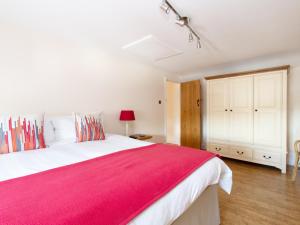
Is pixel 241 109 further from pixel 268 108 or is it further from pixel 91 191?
pixel 91 191

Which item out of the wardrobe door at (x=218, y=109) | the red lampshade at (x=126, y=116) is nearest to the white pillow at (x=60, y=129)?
the red lampshade at (x=126, y=116)

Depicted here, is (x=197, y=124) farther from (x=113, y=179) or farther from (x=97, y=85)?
(x=113, y=179)

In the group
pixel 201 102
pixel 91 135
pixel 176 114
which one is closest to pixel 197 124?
pixel 201 102

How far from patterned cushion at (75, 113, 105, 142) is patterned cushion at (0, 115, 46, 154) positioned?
375 millimetres

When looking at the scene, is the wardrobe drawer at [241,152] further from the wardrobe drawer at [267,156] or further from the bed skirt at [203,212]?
the bed skirt at [203,212]

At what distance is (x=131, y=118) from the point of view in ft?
9.02

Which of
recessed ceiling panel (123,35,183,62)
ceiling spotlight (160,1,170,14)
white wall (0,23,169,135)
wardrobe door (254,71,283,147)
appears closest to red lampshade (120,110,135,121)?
white wall (0,23,169,135)

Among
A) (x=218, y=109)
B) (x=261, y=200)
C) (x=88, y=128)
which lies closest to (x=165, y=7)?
(x=88, y=128)

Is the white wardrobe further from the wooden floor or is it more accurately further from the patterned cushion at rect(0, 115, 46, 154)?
the patterned cushion at rect(0, 115, 46, 154)

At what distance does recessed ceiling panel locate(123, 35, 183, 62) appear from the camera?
231cm

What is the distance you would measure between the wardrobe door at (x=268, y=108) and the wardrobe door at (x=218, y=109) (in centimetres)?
53

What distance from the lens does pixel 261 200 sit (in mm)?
1894

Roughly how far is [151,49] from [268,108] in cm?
230

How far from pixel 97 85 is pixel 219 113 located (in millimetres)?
2545
